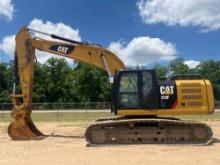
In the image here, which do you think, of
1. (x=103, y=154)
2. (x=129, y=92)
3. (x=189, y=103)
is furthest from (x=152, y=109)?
(x=103, y=154)

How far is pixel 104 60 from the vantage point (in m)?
19.4

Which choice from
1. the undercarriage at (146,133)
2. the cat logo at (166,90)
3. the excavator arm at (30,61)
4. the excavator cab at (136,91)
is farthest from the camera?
the excavator arm at (30,61)

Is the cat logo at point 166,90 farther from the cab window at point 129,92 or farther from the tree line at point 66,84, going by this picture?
the tree line at point 66,84

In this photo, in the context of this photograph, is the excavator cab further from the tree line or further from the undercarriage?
the tree line

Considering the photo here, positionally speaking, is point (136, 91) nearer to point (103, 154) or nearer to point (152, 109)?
point (152, 109)

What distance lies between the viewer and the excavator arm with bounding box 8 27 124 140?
19172mm

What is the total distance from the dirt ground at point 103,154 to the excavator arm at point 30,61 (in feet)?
4.69

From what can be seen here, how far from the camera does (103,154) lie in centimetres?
1468

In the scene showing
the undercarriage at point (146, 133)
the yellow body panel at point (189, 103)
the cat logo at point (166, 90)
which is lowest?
the undercarriage at point (146, 133)

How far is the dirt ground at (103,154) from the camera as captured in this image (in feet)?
43.4

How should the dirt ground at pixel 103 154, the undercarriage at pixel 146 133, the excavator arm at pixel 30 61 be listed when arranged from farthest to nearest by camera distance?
the excavator arm at pixel 30 61, the undercarriage at pixel 146 133, the dirt ground at pixel 103 154

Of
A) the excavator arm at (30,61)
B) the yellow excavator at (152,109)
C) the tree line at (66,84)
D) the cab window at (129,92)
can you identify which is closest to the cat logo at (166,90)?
the yellow excavator at (152,109)

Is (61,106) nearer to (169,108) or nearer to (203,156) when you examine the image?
(169,108)

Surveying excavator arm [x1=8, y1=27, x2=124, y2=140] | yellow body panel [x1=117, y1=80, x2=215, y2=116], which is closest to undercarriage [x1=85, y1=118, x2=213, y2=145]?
yellow body panel [x1=117, y1=80, x2=215, y2=116]
